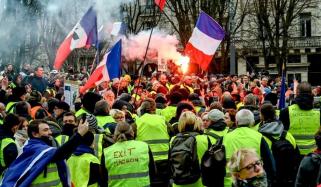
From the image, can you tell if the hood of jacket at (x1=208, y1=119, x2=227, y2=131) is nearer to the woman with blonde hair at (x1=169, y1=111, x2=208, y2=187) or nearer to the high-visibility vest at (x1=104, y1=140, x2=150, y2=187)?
the woman with blonde hair at (x1=169, y1=111, x2=208, y2=187)

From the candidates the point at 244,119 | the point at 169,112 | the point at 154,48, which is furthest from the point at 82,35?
the point at 154,48

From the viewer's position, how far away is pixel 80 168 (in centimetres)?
729

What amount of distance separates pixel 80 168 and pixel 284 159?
2917mm

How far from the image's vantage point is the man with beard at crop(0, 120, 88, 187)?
6.33 m

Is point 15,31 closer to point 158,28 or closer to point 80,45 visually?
point 158,28

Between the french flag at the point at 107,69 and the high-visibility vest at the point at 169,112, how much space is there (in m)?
2.58

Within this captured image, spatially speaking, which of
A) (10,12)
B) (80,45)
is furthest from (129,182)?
(10,12)

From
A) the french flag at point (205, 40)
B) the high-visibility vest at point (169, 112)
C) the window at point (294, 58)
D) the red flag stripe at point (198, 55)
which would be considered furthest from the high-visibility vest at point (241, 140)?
the window at point (294, 58)

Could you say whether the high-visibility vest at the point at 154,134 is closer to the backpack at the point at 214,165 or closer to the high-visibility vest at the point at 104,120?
the high-visibility vest at the point at 104,120

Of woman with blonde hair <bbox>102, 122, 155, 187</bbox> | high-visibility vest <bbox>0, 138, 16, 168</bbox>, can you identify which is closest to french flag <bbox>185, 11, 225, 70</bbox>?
high-visibility vest <bbox>0, 138, 16, 168</bbox>

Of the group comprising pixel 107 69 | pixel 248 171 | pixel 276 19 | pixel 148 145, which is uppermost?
pixel 276 19

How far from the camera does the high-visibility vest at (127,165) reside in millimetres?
7191

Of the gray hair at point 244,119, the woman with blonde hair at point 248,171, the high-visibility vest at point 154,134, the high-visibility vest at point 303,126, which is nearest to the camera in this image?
the woman with blonde hair at point 248,171

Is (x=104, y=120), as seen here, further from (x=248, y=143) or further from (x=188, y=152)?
(x=248, y=143)
